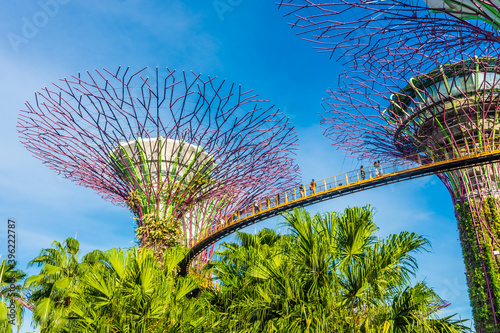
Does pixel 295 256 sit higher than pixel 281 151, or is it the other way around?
pixel 281 151

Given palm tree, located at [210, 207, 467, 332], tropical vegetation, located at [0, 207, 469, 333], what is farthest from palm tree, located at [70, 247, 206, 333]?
palm tree, located at [210, 207, 467, 332]

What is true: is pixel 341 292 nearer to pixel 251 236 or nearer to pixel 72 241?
pixel 251 236

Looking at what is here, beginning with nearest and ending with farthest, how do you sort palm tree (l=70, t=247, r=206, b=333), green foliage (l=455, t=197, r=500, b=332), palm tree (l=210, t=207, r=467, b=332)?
1. palm tree (l=210, t=207, r=467, b=332)
2. palm tree (l=70, t=247, r=206, b=333)
3. green foliage (l=455, t=197, r=500, b=332)

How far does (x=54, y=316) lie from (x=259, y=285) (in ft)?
34.3

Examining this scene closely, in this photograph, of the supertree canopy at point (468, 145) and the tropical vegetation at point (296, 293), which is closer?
the tropical vegetation at point (296, 293)

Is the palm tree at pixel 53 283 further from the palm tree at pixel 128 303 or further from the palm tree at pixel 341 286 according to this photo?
the palm tree at pixel 341 286

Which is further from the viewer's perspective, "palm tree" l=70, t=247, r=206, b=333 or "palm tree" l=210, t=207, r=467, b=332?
"palm tree" l=70, t=247, r=206, b=333

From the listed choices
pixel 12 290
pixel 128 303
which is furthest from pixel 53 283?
pixel 128 303

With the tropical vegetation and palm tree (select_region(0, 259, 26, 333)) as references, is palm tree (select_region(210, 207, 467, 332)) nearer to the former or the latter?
the tropical vegetation

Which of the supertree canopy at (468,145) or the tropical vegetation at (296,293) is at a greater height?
the supertree canopy at (468,145)

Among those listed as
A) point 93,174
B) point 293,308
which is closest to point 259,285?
point 293,308

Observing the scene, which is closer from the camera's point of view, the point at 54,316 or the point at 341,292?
the point at 341,292

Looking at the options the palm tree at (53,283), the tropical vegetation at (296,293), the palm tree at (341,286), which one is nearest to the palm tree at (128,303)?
the tropical vegetation at (296,293)

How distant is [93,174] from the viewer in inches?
1027
